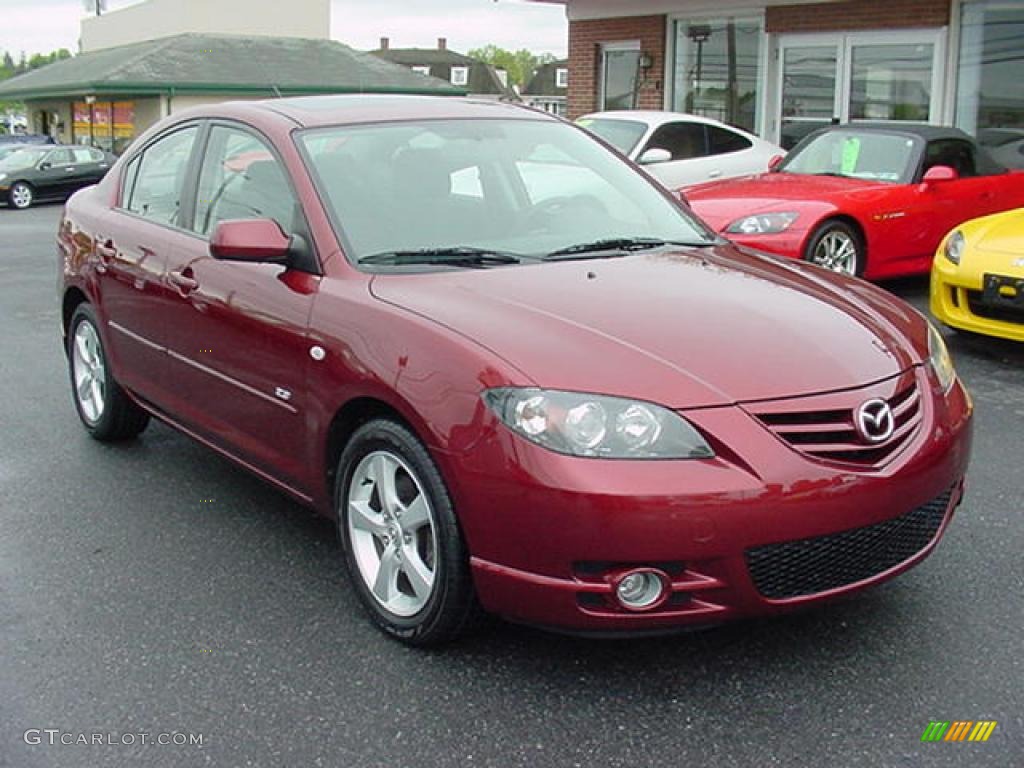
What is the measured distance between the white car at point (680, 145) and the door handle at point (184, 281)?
24.7 feet

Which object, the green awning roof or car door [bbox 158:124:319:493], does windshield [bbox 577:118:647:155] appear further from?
the green awning roof

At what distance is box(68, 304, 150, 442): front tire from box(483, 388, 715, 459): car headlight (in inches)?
113

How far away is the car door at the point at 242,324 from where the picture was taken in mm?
3820

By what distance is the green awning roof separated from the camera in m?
33.5

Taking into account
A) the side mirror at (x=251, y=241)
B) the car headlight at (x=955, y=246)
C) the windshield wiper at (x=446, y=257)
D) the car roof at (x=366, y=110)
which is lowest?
the car headlight at (x=955, y=246)

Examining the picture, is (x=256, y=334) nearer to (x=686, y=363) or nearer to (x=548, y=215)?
(x=548, y=215)

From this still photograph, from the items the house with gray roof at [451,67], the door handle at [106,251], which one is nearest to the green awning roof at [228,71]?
the door handle at [106,251]

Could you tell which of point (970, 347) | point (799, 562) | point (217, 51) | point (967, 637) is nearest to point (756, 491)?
point (799, 562)

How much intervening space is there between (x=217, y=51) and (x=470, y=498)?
36.3 meters

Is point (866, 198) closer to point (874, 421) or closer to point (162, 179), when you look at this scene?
point (162, 179)

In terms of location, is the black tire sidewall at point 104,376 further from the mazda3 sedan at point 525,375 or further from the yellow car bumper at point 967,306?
the yellow car bumper at point 967,306

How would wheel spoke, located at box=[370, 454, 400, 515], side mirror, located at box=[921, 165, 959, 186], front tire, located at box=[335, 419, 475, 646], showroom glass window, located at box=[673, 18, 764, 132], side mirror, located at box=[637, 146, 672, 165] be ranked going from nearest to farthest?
front tire, located at box=[335, 419, 475, 646], wheel spoke, located at box=[370, 454, 400, 515], side mirror, located at box=[921, 165, 959, 186], side mirror, located at box=[637, 146, 672, 165], showroom glass window, located at box=[673, 18, 764, 132]

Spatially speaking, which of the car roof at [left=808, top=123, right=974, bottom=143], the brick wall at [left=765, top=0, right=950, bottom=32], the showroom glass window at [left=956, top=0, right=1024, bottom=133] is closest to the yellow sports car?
the car roof at [left=808, top=123, right=974, bottom=143]

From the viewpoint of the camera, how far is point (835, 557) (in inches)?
121
